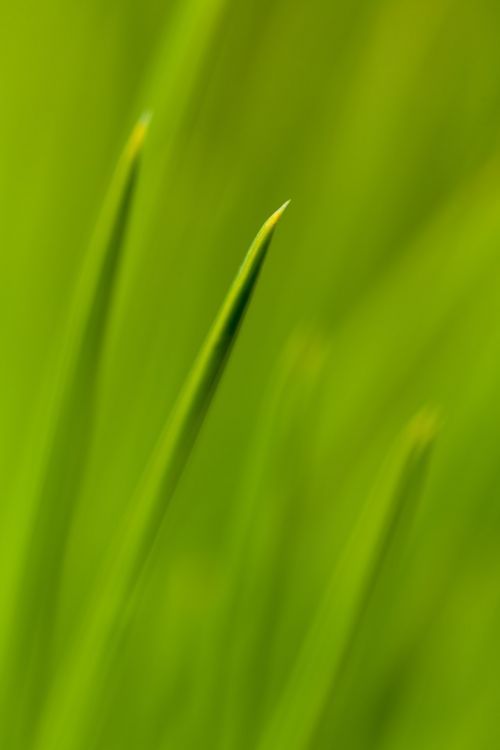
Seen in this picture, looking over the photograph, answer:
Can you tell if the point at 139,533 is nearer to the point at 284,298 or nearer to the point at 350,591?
the point at 350,591

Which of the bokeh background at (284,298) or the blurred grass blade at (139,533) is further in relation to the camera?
the bokeh background at (284,298)

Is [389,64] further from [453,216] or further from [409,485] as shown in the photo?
[409,485]

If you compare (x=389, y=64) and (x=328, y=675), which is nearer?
(x=328, y=675)

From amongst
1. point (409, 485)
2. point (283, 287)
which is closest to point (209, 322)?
point (283, 287)
